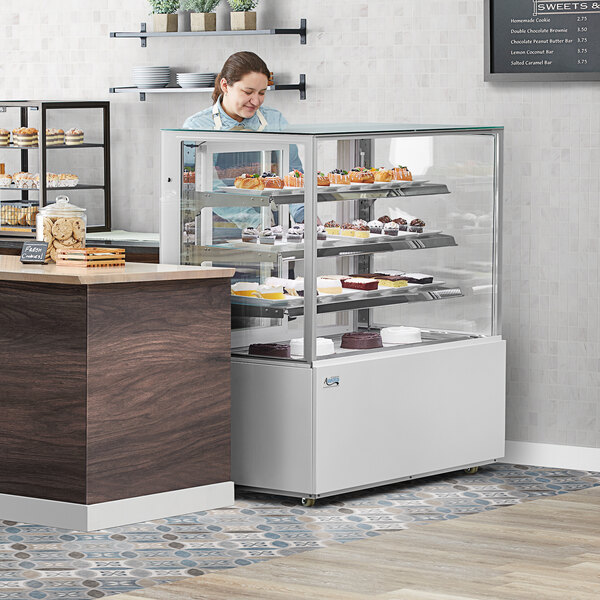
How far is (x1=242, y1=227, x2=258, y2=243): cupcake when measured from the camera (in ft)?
19.4

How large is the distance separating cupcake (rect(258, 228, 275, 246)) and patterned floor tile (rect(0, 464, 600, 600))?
1089mm

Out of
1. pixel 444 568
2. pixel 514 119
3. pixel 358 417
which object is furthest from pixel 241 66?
pixel 444 568

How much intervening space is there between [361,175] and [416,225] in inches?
16.4

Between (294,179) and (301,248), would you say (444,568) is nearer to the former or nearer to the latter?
(301,248)

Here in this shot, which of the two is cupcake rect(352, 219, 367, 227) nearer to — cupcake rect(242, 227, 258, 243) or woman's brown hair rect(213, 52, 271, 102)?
cupcake rect(242, 227, 258, 243)

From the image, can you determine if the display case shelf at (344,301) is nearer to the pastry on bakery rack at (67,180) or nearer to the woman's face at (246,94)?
the woman's face at (246,94)

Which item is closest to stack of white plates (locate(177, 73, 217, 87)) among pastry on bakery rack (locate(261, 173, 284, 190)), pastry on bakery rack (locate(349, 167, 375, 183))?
pastry on bakery rack (locate(349, 167, 375, 183))

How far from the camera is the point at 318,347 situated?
19.3 ft

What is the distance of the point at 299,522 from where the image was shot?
5.56m

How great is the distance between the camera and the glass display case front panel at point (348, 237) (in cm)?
580

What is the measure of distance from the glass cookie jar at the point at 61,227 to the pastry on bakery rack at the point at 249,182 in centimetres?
68

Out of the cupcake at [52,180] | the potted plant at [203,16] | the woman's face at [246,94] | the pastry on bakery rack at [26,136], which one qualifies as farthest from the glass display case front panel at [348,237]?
the pastry on bakery rack at [26,136]

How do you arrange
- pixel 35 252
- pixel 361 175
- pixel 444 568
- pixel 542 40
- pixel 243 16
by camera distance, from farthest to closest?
pixel 243 16 < pixel 542 40 < pixel 361 175 < pixel 35 252 < pixel 444 568

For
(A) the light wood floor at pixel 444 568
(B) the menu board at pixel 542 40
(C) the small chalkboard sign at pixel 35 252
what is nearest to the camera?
(A) the light wood floor at pixel 444 568
